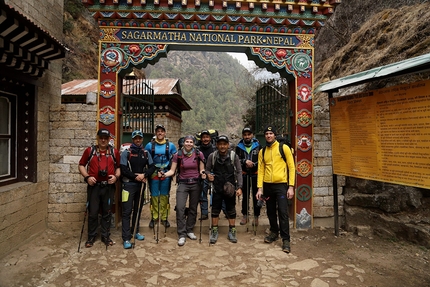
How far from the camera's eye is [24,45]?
4.27 metres

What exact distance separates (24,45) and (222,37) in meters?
3.64

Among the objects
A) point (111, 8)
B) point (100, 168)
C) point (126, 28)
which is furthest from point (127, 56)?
point (100, 168)

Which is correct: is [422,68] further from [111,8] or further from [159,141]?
[111,8]

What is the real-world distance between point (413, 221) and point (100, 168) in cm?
585

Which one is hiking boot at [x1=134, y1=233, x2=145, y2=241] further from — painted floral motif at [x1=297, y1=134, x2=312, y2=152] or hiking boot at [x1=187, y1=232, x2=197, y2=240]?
painted floral motif at [x1=297, y1=134, x2=312, y2=152]

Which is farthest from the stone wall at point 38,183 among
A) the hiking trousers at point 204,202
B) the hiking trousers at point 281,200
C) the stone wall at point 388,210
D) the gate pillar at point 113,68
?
the stone wall at point 388,210

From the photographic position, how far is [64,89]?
1384cm

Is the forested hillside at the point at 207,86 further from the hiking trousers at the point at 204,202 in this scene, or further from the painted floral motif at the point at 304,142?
the painted floral motif at the point at 304,142

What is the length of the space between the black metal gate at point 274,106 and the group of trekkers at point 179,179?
5.36ft

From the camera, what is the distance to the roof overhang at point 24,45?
352 centimetres

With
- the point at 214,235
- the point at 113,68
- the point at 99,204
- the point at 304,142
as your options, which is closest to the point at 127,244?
the point at 99,204

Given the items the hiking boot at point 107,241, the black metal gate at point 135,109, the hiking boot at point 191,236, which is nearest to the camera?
the hiking boot at point 107,241

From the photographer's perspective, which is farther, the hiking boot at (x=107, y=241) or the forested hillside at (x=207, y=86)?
the forested hillside at (x=207, y=86)

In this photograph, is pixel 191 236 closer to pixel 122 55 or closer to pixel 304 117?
pixel 304 117
